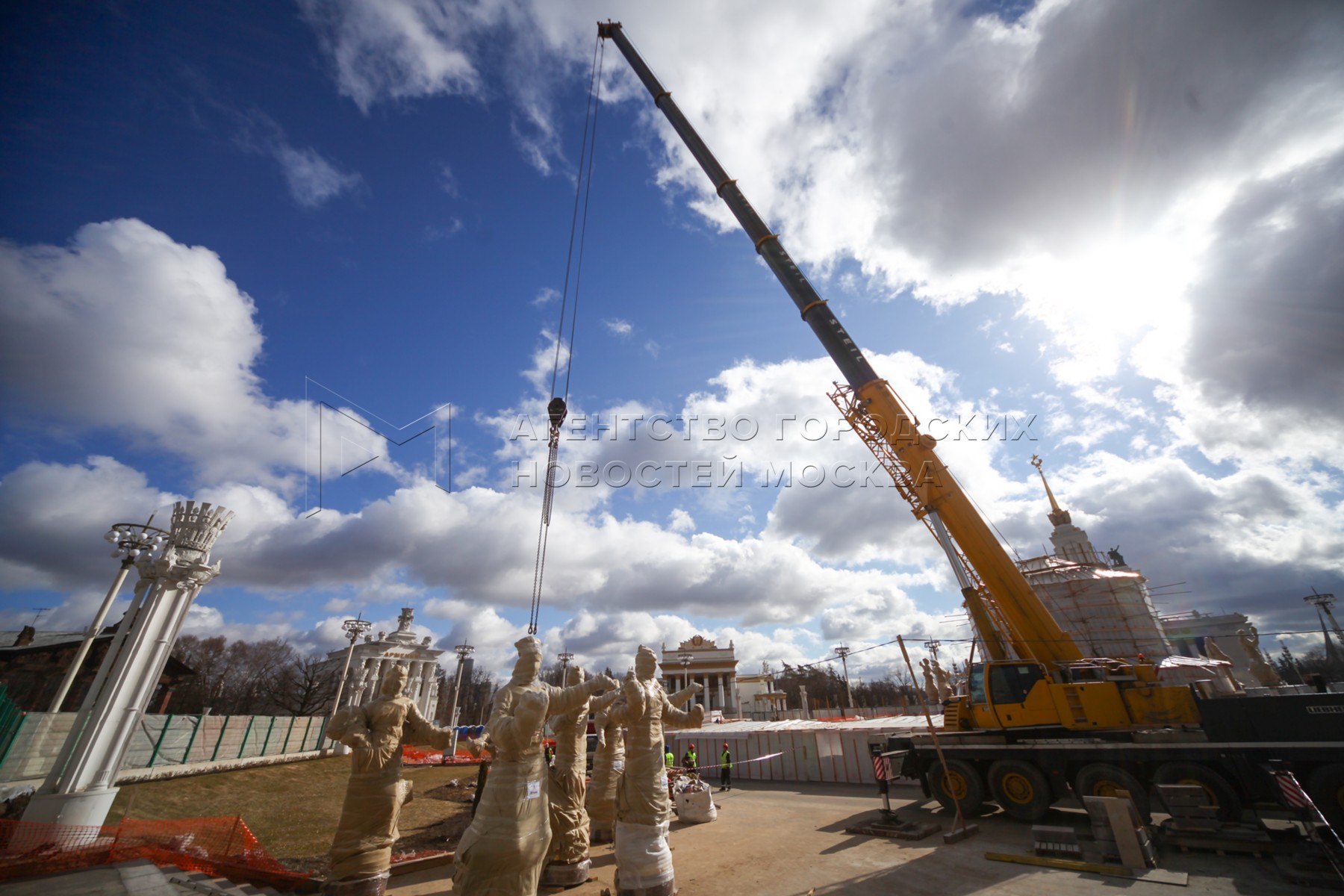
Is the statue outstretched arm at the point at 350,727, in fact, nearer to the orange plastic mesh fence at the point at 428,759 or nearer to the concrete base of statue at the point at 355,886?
the concrete base of statue at the point at 355,886

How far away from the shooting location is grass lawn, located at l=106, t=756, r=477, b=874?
10406 mm

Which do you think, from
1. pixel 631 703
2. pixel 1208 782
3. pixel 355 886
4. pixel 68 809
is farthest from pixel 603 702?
pixel 1208 782

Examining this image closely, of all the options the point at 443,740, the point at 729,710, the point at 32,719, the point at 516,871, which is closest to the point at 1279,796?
the point at 516,871

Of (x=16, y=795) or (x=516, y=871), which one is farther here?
(x=16, y=795)

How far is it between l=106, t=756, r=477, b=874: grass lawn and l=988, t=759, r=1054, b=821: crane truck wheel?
10866 millimetres

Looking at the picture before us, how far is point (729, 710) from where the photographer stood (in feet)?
179

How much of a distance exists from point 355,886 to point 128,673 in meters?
6.36

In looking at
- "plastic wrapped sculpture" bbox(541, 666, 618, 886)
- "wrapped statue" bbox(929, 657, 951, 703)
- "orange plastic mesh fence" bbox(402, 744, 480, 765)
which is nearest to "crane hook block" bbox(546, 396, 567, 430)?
"plastic wrapped sculpture" bbox(541, 666, 618, 886)

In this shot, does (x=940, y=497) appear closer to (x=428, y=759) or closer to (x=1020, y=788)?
(x=1020, y=788)

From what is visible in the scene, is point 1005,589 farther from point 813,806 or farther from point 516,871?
point 516,871

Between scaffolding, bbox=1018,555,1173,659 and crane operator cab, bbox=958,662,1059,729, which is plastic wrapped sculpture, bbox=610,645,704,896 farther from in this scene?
scaffolding, bbox=1018,555,1173,659

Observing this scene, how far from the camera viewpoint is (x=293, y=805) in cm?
1575

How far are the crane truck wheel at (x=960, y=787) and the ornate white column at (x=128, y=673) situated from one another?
14931 millimetres

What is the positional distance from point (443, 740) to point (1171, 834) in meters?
11.5
